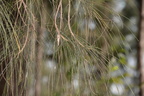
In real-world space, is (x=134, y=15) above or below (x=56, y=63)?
below

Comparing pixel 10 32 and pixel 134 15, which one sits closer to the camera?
pixel 10 32

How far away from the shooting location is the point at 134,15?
7.98 metres

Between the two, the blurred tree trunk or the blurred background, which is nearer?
the blurred background

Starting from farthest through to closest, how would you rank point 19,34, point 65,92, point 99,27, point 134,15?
1. point 134,15
2. point 99,27
3. point 19,34
4. point 65,92

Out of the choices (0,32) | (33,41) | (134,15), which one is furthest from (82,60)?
(134,15)

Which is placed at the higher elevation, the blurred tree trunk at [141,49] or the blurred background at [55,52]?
the blurred background at [55,52]

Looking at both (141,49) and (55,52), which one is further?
(141,49)

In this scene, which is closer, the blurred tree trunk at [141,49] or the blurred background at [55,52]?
the blurred background at [55,52]

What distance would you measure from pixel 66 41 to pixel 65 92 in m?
0.17

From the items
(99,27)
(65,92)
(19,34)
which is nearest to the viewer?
(65,92)

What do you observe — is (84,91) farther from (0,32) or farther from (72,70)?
(0,32)

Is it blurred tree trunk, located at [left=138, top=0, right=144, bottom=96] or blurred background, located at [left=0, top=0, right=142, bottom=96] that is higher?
blurred background, located at [left=0, top=0, right=142, bottom=96]

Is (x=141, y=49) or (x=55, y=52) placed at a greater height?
(x=55, y=52)

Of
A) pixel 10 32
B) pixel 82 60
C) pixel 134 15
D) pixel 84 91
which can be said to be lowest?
pixel 134 15
